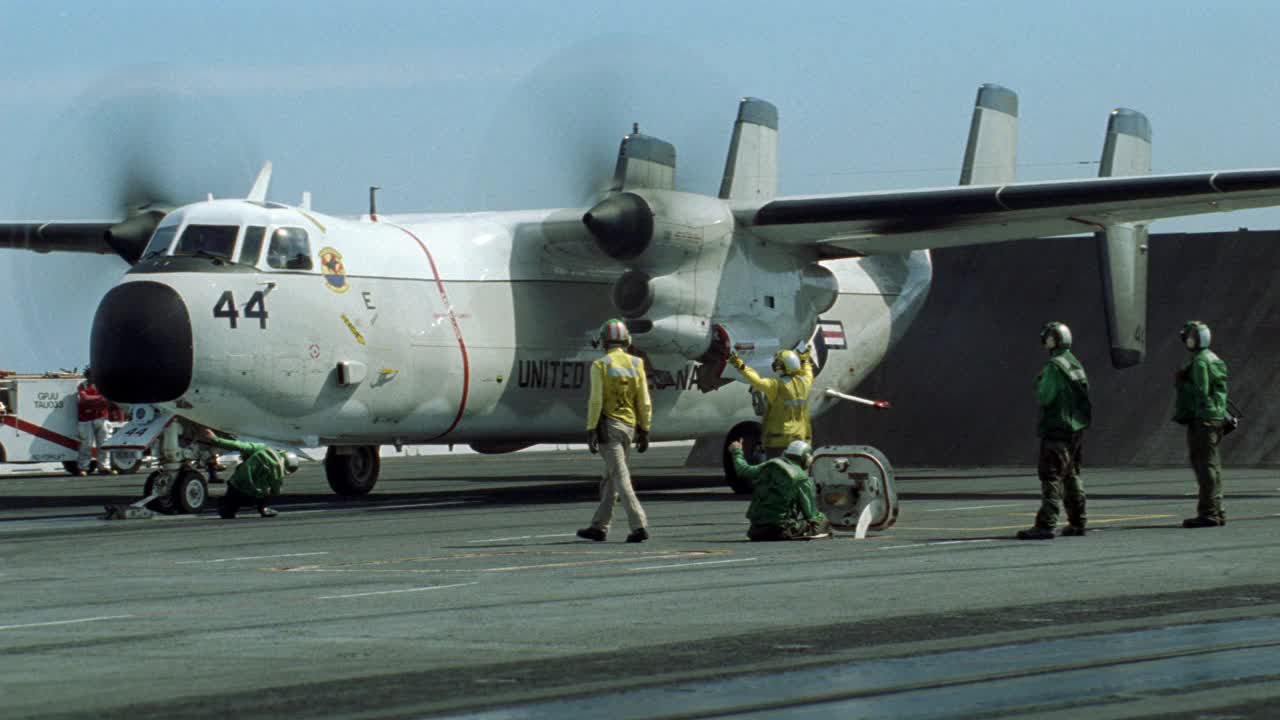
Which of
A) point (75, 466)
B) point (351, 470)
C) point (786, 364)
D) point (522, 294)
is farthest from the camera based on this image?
point (75, 466)

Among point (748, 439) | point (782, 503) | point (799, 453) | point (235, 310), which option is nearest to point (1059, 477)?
point (799, 453)

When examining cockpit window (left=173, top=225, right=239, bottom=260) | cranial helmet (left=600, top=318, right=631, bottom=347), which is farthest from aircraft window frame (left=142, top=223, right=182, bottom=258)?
cranial helmet (left=600, top=318, right=631, bottom=347)

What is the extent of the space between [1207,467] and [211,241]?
38.6ft

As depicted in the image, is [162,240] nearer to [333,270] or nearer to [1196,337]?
[333,270]

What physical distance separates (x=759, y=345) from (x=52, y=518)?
10.1 metres

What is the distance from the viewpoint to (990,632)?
8.94 meters

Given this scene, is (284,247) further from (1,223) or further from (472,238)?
(1,223)

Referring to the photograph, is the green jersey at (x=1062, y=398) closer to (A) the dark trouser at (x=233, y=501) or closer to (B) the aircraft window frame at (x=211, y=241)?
(A) the dark trouser at (x=233, y=501)

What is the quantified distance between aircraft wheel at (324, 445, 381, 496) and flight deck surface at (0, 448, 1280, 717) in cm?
697

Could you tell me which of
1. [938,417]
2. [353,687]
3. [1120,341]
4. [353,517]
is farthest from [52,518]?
[938,417]

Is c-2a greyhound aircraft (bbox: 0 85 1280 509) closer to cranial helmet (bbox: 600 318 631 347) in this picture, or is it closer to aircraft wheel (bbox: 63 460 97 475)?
cranial helmet (bbox: 600 318 631 347)

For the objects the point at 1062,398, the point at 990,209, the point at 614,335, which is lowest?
the point at 1062,398

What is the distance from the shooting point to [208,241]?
20875mm

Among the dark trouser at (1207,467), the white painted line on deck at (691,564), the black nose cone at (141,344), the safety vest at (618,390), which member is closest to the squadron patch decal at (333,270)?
the black nose cone at (141,344)
